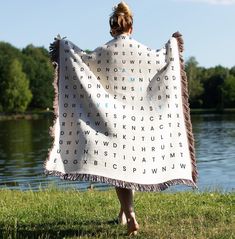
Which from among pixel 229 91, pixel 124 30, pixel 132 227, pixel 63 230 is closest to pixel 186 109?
pixel 124 30

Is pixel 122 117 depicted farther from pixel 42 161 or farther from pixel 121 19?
pixel 42 161

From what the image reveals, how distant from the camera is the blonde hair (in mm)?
6336

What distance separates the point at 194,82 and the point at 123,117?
11819 centimetres

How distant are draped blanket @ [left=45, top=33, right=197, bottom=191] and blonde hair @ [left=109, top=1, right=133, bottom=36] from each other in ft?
0.28

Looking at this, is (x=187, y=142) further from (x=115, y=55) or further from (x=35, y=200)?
(x=35, y=200)

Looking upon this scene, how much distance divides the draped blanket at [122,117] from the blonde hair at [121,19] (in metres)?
0.09

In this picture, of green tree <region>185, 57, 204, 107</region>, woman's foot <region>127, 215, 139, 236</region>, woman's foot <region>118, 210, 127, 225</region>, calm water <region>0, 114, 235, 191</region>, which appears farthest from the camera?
green tree <region>185, 57, 204, 107</region>

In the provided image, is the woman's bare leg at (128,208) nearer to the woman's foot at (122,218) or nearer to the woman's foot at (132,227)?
the woman's foot at (132,227)

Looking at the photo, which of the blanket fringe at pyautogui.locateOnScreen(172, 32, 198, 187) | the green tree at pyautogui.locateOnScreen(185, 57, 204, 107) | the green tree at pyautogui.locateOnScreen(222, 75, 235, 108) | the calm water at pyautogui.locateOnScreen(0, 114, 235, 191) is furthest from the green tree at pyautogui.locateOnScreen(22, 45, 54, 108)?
the blanket fringe at pyautogui.locateOnScreen(172, 32, 198, 187)

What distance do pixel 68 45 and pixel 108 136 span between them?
109cm

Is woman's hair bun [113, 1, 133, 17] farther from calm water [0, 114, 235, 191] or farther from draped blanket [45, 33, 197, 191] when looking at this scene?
calm water [0, 114, 235, 191]

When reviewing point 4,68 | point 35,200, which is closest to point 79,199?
point 35,200

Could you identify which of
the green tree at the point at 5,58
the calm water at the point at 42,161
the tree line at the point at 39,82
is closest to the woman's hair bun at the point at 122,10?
the calm water at the point at 42,161

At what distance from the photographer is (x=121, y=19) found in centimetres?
633
